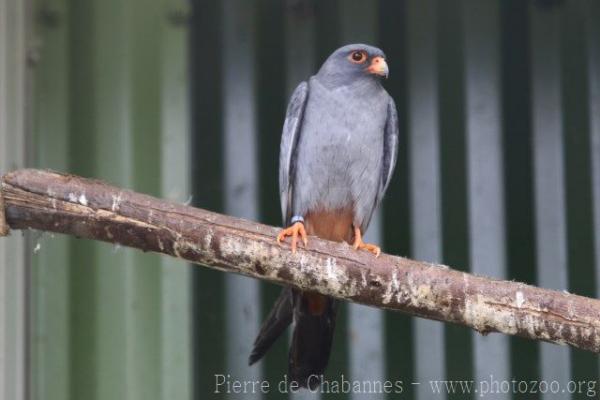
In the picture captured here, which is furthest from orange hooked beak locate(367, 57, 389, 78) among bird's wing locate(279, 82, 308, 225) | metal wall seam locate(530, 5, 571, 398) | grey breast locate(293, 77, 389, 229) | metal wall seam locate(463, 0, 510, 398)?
metal wall seam locate(530, 5, 571, 398)

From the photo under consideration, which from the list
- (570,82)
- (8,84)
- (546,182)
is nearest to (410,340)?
(546,182)

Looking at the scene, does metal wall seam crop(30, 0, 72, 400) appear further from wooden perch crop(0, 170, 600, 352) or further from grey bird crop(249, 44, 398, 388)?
wooden perch crop(0, 170, 600, 352)

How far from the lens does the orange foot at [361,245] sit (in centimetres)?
330

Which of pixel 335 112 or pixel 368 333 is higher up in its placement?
pixel 335 112

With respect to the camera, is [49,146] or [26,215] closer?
[26,215]

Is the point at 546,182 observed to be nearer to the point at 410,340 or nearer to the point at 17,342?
the point at 410,340

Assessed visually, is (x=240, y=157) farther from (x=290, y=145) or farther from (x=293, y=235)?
(x=293, y=235)

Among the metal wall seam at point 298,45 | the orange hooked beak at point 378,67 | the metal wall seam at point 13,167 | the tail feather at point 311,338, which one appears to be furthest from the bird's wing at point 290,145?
the metal wall seam at point 13,167

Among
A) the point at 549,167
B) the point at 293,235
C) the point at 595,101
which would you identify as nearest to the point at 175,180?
the point at 293,235

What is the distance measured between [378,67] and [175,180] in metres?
1.03

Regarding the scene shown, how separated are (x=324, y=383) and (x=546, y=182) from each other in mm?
1263

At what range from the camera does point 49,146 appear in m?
4.39

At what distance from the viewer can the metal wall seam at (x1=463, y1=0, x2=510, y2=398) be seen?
4.20 meters

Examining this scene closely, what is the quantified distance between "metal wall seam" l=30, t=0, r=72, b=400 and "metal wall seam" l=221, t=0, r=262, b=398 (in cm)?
69
